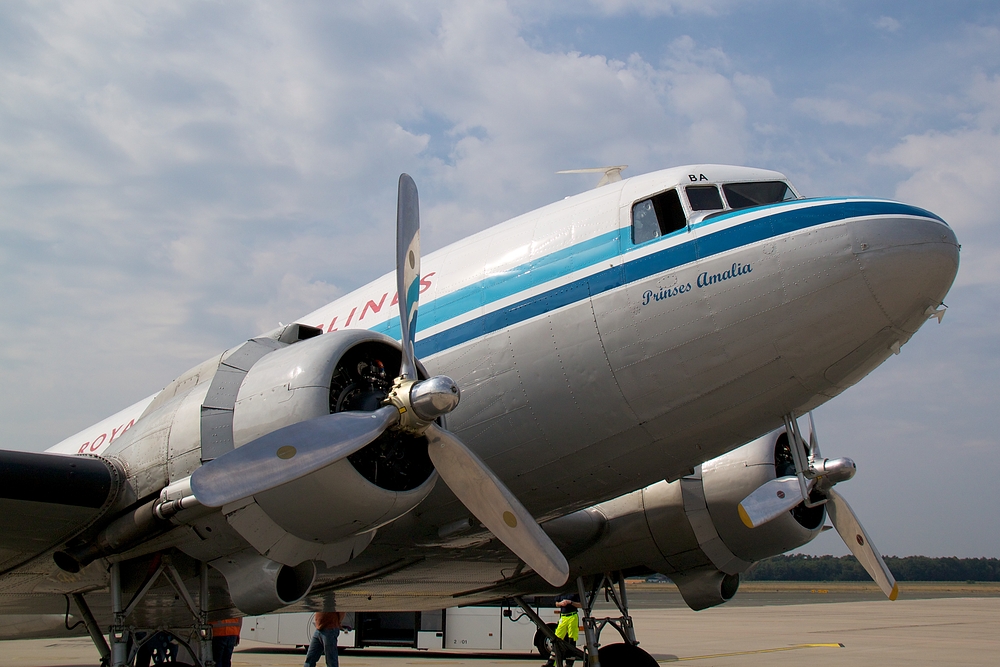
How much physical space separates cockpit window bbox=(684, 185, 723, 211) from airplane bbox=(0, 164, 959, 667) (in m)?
0.02

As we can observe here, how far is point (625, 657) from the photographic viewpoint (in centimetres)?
980

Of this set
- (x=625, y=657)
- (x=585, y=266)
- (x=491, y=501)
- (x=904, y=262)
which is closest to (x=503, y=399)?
(x=491, y=501)

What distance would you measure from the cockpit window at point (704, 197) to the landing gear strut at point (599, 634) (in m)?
5.13

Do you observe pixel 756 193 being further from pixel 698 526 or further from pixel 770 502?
pixel 698 526

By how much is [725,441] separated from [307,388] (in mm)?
3302

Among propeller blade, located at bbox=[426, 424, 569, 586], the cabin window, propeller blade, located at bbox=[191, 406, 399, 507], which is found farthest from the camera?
the cabin window

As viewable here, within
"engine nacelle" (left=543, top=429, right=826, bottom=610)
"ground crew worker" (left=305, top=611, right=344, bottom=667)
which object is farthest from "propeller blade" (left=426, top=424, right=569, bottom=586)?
"ground crew worker" (left=305, top=611, right=344, bottom=667)

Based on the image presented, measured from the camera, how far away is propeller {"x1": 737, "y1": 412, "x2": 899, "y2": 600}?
6863mm

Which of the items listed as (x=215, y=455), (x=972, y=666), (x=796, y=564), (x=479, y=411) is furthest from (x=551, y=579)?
(x=796, y=564)

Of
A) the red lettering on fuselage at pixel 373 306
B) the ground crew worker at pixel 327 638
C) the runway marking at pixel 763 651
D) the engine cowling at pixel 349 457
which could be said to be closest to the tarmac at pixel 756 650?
the runway marking at pixel 763 651

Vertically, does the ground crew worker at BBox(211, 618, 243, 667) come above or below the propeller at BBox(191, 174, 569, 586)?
below

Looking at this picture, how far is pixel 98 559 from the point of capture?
674cm

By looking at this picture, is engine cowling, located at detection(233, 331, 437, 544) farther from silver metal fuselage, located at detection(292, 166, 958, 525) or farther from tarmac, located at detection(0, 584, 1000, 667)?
tarmac, located at detection(0, 584, 1000, 667)

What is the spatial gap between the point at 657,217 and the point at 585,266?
71 cm
